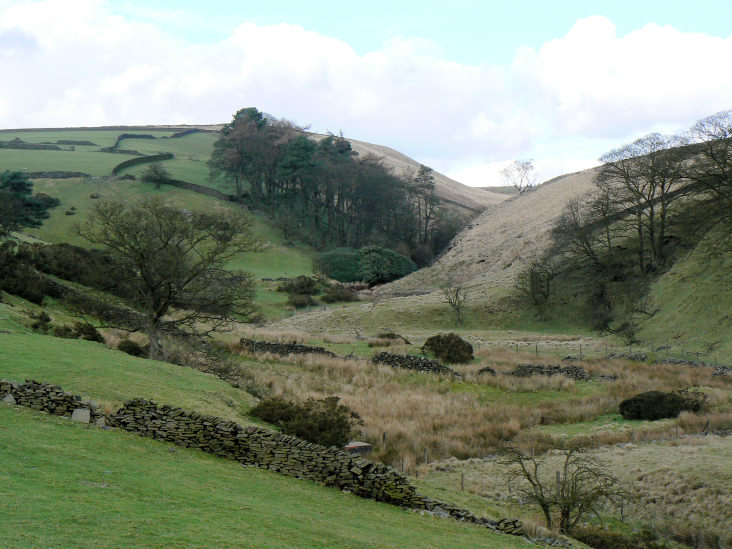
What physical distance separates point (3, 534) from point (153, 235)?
20562 mm

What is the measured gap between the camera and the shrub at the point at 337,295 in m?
67.1

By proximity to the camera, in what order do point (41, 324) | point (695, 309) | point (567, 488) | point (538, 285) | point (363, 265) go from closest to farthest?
1. point (567, 488)
2. point (41, 324)
3. point (695, 309)
4. point (538, 285)
5. point (363, 265)

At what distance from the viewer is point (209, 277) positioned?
28453 millimetres

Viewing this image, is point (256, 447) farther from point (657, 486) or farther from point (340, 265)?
point (340, 265)

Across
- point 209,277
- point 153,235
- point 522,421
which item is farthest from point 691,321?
point 153,235

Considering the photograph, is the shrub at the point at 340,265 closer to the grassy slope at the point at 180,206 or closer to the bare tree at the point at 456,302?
the grassy slope at the point at 180,206

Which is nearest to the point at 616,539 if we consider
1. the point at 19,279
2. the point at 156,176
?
the point at 19,279

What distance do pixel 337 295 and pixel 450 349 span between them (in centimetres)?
3182

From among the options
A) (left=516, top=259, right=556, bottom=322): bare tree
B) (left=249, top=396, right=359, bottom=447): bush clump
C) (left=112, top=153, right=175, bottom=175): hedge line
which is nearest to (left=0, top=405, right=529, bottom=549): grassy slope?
(left=249, top=396, right=359, bottom=447): bush clump

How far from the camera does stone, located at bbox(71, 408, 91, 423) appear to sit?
12409mm

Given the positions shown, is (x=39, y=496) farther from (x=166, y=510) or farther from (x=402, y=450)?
(x=402, y=450)

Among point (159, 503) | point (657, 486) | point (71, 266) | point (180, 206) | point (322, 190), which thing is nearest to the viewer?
point (159, 503)

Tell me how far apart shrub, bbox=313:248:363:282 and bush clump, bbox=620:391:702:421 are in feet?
184

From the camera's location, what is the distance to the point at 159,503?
862 centimetres
